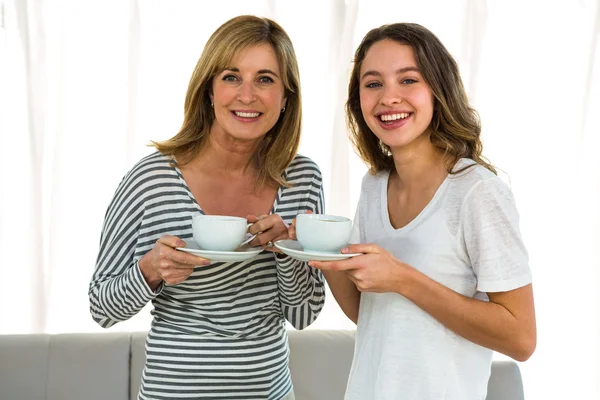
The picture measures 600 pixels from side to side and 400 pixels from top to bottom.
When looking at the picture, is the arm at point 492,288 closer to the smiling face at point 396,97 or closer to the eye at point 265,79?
the smiling face at point 396,97

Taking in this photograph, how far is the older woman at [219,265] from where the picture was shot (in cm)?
140

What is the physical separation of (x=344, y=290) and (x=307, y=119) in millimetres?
1332

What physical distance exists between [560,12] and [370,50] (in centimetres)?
164

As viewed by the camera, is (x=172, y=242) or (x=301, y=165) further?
(x=301, y=165)

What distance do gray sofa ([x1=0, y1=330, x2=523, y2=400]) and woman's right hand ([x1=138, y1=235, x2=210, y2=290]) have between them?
113cm

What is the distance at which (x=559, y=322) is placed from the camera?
2.67 m

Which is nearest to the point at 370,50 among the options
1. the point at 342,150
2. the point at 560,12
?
the point at 342,150

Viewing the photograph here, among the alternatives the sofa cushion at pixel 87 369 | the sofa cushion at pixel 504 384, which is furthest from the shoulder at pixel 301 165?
the sofa cushion at pixel 504 384

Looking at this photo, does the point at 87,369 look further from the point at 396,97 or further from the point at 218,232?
the point at 396,97

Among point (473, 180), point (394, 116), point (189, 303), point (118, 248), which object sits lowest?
point (189, 303)

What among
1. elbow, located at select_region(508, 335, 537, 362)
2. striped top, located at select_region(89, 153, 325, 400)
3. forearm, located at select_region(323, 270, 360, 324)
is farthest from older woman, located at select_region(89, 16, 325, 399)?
elbow, located at select_region(508, 335, 537, 362)

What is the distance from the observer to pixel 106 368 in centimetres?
228

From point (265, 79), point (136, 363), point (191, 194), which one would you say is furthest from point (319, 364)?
point (265, 79)

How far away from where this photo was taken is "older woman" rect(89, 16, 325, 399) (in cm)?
140
